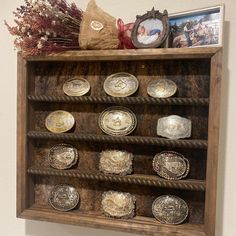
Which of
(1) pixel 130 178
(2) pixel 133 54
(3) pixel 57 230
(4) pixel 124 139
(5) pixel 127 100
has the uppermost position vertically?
(2) pixel 133 54

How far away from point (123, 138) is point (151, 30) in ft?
1.16

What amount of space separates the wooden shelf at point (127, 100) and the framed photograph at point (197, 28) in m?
0.17

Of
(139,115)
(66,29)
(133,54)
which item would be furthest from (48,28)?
(139,115)

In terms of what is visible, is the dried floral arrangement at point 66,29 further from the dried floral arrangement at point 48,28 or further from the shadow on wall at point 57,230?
the shadow on wall at point 57,230

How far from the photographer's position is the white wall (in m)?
0.98

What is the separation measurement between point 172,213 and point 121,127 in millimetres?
324

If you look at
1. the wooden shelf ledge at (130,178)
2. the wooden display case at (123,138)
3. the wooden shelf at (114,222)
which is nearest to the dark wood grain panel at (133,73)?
the wooden display case at (123,138)

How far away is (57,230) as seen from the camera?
1.17 metres

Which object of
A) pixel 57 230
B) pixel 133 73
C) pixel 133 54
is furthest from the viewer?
pixel 57 230

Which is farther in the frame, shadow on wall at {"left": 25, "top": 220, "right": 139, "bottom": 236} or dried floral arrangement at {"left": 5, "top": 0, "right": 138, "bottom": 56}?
shadow on wall at {"left": 25, "top": 220, "right": 139, "bottom": 236}

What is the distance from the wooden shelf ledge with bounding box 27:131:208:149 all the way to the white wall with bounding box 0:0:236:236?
0.54ft

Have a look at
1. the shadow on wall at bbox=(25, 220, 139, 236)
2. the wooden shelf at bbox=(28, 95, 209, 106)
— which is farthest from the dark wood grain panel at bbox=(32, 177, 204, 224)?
the wooden shelf at bbox=(28, 95, 209, 106)

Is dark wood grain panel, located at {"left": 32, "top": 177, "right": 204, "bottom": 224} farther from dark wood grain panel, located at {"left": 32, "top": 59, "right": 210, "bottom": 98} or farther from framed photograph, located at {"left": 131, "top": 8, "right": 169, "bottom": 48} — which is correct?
framed photograph, located at {"left": 131, "top": 8, "right": 169, "bottom": 48}

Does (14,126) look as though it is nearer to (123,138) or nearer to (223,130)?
(123,138)
